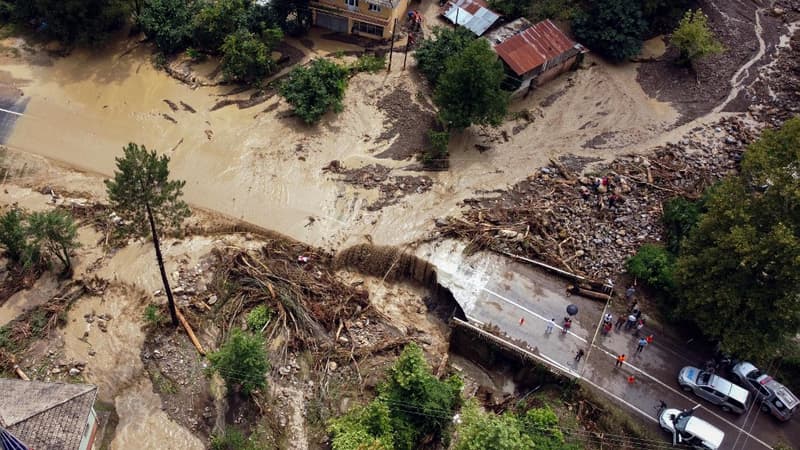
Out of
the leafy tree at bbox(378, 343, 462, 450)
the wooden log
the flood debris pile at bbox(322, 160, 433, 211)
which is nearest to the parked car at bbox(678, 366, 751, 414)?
the leafy tree at bbox(378, 343, 462, 450)

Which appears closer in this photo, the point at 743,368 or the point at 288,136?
the point at 743,368

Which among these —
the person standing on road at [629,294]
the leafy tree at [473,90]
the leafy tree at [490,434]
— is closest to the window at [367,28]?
the leafy tree at [473,90]

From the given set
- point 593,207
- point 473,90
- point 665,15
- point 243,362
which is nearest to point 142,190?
point 243,362

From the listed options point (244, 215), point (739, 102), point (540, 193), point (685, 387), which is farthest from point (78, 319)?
point (739, 102)

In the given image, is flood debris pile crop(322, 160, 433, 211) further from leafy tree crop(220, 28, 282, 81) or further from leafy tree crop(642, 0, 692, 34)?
leafy tree crop(642, 0, 692, 34)

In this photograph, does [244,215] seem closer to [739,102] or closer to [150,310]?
[150,310]

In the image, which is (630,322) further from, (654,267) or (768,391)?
(768,391)
